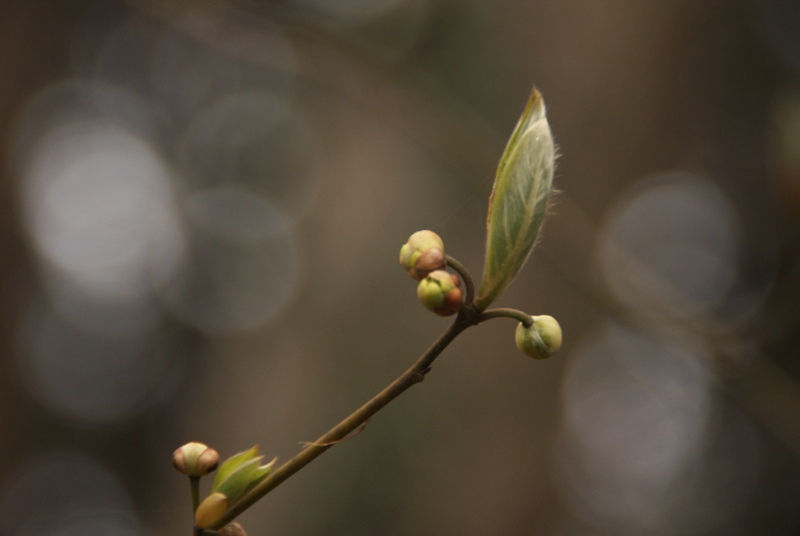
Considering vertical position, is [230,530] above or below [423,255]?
below

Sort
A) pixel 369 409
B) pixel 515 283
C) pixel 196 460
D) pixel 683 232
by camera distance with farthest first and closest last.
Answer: pixel 683 232 → pixel 515 283 → pixel 196 460 → pixel 369 409

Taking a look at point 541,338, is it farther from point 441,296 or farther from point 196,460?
point 196,460

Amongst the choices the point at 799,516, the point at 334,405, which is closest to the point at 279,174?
the point at 334,405

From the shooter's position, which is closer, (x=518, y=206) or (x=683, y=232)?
(x=518, y=206)

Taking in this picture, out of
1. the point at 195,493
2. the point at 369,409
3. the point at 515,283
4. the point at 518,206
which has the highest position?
the point at 518,206

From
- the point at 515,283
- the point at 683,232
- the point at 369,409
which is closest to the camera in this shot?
the point at 369,409

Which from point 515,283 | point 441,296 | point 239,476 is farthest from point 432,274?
point 515,283

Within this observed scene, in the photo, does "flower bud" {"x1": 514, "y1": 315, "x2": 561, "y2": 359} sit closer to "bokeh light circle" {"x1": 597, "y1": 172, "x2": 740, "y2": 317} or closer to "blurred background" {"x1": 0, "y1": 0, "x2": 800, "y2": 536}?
"blurred background" {"x1": 0, "y1": 0, "x2": 800, "y2": 536}
